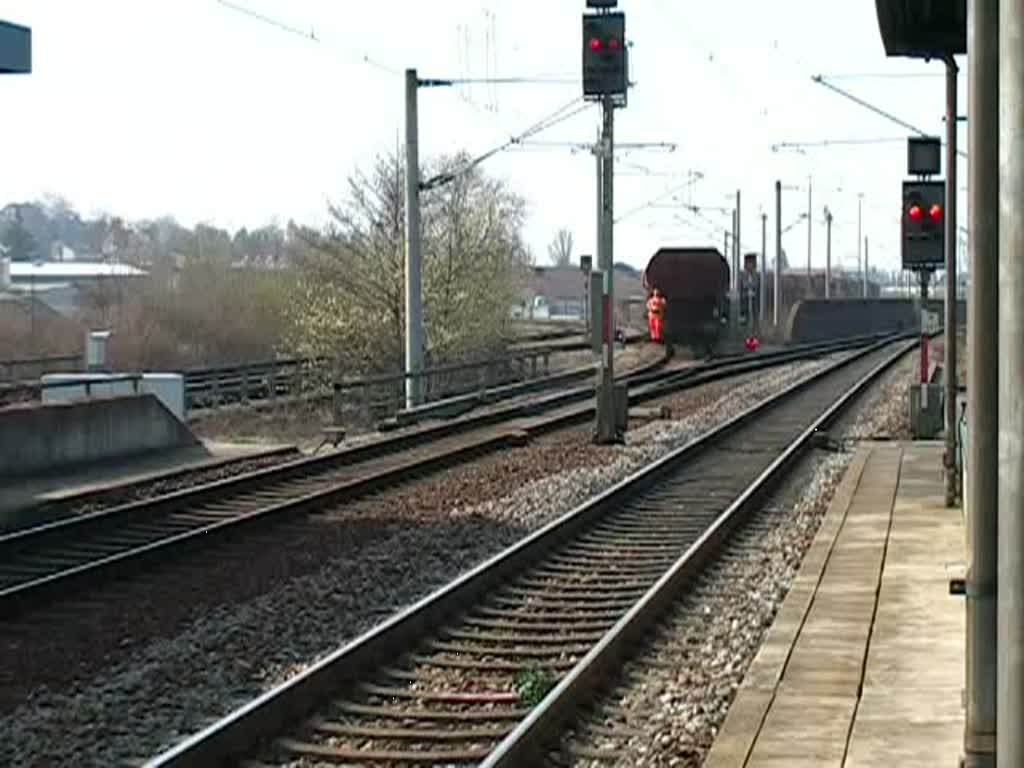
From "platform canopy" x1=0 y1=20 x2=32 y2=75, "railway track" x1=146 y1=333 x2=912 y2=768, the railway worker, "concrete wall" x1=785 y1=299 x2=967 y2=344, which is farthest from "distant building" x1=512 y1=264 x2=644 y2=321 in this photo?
"railway track" x1=146 y1=333 x2=912 y2=768

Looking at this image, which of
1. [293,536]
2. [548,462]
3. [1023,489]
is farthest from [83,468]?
[1023,489]

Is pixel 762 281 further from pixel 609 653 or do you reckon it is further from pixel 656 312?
pixel 609 653

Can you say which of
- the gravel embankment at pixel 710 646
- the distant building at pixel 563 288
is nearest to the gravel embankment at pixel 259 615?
the gravel embankment at pixel 710 646

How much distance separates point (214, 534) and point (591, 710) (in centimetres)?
647

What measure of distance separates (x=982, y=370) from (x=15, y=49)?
14428mm

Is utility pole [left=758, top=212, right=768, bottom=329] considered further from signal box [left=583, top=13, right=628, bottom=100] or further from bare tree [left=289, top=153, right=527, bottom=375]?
signal box [left=583, top=13, right=628, bottom=100]

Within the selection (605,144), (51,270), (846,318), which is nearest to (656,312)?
(605,144)

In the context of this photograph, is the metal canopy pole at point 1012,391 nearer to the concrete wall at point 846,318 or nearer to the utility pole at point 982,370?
the utility pole at point 982,370

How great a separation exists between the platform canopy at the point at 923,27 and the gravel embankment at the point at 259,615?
507 centimetres

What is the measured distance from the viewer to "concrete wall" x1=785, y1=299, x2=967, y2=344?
8669 centimetres

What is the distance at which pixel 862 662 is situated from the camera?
953cm

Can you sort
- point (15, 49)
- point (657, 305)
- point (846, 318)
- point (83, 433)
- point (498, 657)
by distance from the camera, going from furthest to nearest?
point (846, 318), point (657, 305), point (83, 433), point (15, 49), point (498, 657)

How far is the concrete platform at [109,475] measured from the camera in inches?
693

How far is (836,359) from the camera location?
2461 inches
